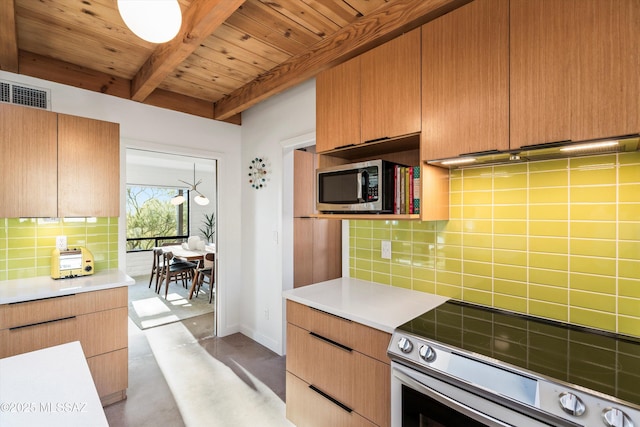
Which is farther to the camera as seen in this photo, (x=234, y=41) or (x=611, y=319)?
(x=234, y=41)

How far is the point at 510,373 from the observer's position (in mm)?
1012

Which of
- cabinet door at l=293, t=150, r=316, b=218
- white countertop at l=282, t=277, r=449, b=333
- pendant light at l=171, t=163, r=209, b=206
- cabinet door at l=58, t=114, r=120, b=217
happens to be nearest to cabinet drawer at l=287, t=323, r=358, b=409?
white countertop at l=282, t=277, r=449, b=333

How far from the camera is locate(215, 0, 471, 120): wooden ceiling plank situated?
5.23 feet

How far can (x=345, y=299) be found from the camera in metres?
1.75

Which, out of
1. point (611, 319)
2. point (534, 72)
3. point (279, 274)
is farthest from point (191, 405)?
point (534, 72)

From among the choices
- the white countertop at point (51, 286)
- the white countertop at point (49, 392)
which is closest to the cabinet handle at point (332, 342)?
the white countertop at point (49, 392)

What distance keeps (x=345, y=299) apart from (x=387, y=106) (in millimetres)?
1135

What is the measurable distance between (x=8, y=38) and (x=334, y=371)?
9.25 ft

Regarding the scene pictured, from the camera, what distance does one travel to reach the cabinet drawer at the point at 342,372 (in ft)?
4.65

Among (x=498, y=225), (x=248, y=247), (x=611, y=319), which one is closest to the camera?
(x=611, y=319)

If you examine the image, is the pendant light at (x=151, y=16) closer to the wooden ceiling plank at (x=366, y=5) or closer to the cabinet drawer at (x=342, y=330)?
the wooden ceiling plank at (x=366, y=5)

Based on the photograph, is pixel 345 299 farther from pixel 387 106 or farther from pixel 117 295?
pixel 117 295

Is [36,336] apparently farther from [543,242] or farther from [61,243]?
[543,242]

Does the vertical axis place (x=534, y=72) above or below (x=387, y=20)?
below
